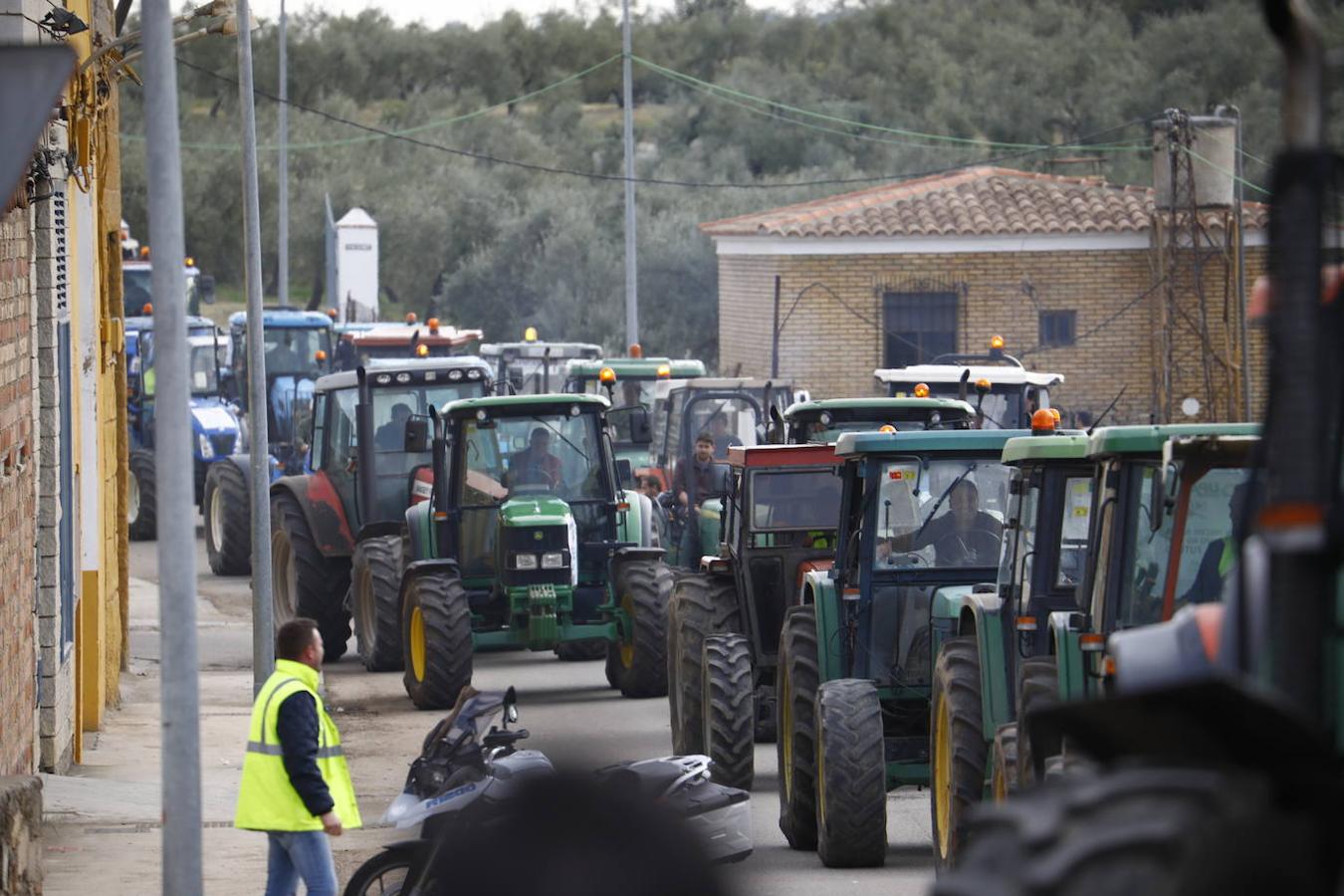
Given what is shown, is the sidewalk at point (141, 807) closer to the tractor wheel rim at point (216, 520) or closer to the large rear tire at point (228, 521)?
the large rear tire at point (228, 521)

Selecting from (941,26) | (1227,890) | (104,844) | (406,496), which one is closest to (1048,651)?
(104,844)

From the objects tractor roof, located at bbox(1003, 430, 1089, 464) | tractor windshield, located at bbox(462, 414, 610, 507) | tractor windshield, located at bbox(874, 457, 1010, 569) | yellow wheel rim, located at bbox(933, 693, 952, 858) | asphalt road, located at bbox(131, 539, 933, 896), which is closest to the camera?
tractor roof, located at bbox(1003, 430, 1089, 464)

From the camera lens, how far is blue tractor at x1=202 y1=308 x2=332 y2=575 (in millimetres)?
27422

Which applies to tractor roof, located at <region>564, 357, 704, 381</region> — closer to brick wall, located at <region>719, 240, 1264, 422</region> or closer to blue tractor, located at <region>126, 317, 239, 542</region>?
blue tractor, located at <region>126, 317, 239, 542</region>

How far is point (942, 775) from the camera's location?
994cm

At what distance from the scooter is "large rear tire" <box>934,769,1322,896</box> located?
15.9 feet

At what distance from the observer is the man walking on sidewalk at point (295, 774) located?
8.47 metres

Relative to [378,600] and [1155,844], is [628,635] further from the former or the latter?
[1155,844]

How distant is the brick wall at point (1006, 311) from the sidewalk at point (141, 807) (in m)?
16.3

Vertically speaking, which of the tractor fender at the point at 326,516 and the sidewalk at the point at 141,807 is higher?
the tractor fender at the point at 326,516

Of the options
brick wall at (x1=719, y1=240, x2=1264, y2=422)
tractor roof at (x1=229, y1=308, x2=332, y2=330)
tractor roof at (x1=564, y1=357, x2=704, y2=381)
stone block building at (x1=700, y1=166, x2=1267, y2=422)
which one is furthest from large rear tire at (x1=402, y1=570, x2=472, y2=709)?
brick wall at (x1=719, y1=240, x2=1264, y2=422)

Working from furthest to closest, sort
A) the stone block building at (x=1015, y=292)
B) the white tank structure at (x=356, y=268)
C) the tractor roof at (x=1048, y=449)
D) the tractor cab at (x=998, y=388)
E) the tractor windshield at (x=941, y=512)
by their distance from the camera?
the white tank structure at (x=356, y=268) < the stone block building at (x=1015, y=292) < the tractor cab at (x=998, y=388) < the tractor windshield at (x=941, y=512) < the tractor roof at (x=1048, y=449)

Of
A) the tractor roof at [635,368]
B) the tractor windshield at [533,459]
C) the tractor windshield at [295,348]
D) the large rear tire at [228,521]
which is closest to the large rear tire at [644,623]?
the tractor windshield at [533,459]

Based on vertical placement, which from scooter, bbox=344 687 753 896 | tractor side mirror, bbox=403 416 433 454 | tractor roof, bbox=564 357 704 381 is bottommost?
scooter, bbox=344 687 753 896
